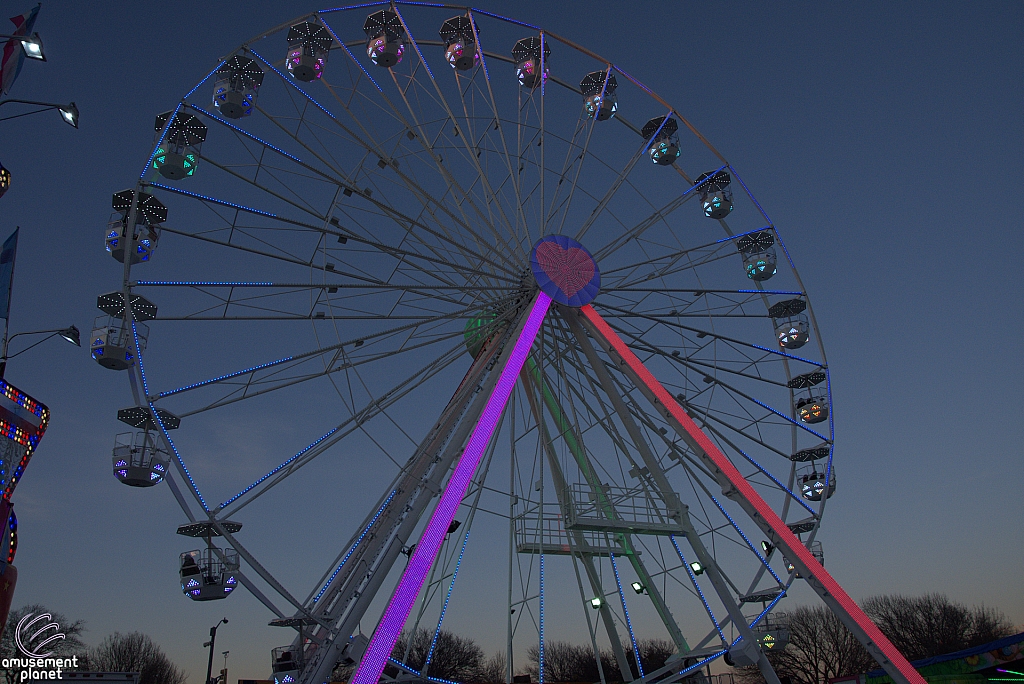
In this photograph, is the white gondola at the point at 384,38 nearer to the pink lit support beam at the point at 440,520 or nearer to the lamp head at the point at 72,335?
the pink lit support beam at the point at 440,520

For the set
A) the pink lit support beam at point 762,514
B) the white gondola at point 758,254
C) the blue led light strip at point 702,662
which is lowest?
the blue led light strip at point 702,662

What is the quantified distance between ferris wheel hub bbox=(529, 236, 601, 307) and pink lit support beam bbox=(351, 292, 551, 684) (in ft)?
2.26

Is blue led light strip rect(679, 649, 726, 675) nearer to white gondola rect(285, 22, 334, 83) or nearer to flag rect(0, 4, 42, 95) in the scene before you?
white gondola rect(285, 22, 334, 83)

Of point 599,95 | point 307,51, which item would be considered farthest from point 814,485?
point 307,51

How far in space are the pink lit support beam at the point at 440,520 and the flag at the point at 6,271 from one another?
8.66 metres

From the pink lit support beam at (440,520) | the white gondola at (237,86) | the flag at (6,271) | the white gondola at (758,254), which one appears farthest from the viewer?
the white gondola at (758,254)

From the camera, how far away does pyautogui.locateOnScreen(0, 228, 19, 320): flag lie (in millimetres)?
13680

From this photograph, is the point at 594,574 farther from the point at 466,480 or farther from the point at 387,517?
the point at 466,480

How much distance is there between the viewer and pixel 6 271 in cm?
1398

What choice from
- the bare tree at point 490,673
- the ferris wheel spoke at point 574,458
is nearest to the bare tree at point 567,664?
the bare tree at point 490,673

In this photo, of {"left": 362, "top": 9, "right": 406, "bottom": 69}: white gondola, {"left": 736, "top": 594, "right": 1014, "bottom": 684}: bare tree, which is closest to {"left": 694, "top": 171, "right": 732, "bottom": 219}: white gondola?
{"left": 362, "top": 9, "right": 406, "bottom": 69}: white gondola

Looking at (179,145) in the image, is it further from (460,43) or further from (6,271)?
(460,43)

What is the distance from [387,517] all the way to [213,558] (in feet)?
9.92

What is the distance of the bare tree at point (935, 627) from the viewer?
49.3m
